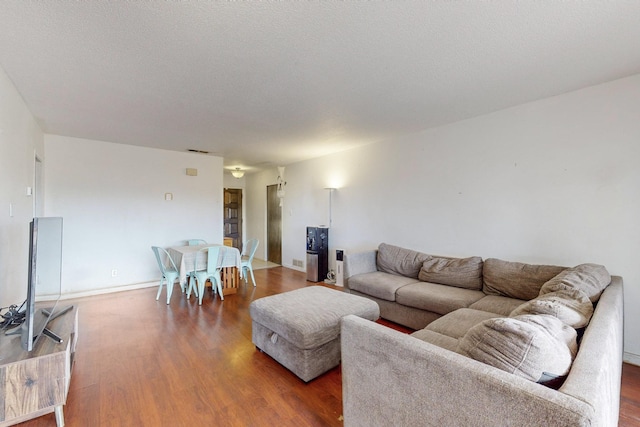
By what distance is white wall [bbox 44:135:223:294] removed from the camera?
168 inches

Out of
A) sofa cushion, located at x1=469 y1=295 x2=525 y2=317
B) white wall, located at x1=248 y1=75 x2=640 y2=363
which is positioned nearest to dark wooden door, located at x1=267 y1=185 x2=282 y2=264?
white wall, located at x1=248 y1=75 x2=640 y2=363

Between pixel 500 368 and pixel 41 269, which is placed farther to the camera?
pixel 41 269

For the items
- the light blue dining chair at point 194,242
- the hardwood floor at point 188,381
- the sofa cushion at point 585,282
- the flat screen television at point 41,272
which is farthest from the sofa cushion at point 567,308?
the light blue dining chair at point 194,242

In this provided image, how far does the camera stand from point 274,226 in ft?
23.2

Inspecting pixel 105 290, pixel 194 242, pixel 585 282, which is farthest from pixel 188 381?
pixel 105 290

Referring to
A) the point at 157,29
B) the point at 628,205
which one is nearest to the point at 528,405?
the point at 157,29

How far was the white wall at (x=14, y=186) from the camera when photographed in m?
2.29

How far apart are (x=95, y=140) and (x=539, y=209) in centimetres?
625

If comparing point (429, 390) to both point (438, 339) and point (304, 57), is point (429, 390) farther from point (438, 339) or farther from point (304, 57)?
point (304, 57)

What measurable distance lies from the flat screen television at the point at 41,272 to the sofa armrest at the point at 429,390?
6.10 ft

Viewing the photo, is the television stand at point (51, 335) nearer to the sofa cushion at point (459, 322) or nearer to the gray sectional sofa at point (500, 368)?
the gray sectional sofa at point (500, 368)

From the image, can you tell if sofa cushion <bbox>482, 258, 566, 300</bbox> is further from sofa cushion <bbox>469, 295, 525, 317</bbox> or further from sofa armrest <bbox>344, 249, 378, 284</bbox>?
sofa armrest <bbox>344, 249, 378, 284</bbox>

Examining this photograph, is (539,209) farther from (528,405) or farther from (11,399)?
(11,399)

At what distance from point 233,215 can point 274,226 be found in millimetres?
1801
